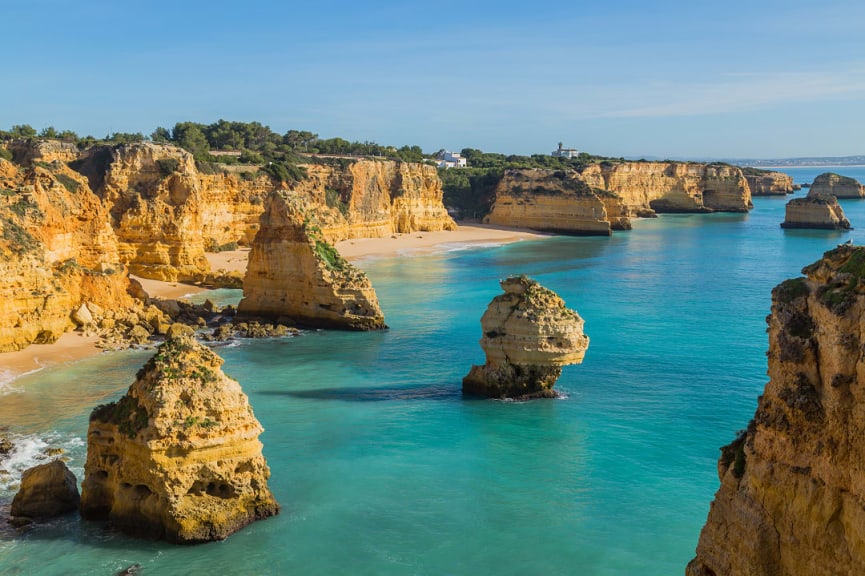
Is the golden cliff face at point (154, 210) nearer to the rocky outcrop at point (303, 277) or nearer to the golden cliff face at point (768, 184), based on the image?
the rocky outcrop at point (303, 277)

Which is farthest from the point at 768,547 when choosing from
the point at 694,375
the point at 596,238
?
the point at 596,238

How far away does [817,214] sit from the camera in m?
96.2

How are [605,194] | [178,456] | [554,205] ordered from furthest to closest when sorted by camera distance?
[605,194] < [554,205] < [178,456]

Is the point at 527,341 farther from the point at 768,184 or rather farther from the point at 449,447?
the point at 768,184

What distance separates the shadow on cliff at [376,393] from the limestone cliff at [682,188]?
91289mm

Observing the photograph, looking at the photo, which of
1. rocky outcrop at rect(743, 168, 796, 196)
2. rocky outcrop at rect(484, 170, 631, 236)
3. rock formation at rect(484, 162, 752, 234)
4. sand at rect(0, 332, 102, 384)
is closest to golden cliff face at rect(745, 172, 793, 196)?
rocky outcrop at rect(743, 168, 796, 196)

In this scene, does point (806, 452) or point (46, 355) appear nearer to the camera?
point (806, 452)

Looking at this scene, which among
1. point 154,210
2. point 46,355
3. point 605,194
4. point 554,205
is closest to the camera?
point 46,355

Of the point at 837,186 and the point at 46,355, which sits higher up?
the point at 837,186

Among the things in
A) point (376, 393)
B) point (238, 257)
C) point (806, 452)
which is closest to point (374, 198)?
point (238, 257)

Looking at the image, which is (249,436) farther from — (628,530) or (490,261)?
(490,261)

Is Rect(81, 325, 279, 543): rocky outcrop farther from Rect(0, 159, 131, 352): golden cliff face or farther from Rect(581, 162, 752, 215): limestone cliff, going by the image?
Rect(581, 162, 752, 215): limestone cliff

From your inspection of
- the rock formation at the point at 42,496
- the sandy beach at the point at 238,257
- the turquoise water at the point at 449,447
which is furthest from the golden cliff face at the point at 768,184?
the rock formation at the point at 42,496

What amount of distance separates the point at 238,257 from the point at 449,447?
122ft
